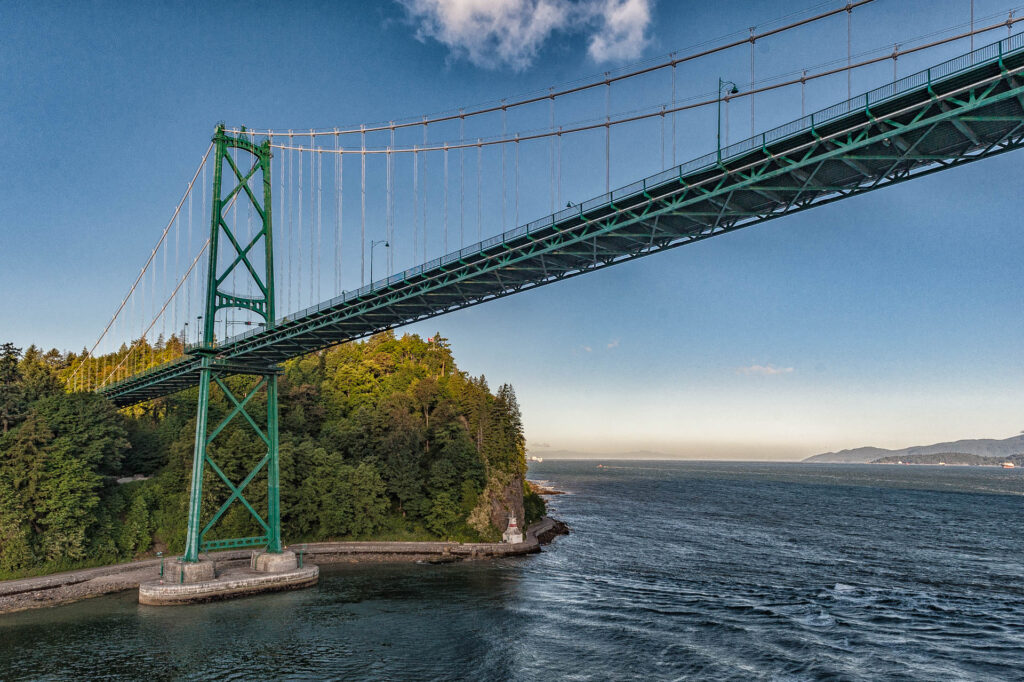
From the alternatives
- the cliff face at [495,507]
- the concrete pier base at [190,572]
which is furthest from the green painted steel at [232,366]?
the cliff face at [495,507]

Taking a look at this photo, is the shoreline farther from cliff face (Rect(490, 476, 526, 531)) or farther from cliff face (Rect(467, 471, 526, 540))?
cliff face (Rect(467, 471, 526, 540))

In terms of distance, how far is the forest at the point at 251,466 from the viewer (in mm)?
43500

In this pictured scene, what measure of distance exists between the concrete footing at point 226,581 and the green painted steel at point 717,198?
46.1 ft

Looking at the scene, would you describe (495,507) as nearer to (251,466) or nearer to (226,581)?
(251,466)

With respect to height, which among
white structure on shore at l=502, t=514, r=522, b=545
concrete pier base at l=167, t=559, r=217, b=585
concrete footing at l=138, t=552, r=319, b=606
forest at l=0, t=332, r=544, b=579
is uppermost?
forest at l=0, t=332, r=544, b=579

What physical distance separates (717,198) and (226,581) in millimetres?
37668

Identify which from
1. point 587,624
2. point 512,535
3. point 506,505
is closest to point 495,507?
point 506,505

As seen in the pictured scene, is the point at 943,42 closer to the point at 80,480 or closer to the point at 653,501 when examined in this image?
the point at 80,480

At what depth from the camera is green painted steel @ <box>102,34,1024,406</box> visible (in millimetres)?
21016

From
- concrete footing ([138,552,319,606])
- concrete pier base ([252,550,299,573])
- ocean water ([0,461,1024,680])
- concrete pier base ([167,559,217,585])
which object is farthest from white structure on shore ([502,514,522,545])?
concrete pier base ([167,559,217,585])

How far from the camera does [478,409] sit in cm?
7450

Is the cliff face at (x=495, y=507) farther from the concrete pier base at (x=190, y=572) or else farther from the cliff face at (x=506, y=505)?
the concrete pier base at (x=190, y=572)

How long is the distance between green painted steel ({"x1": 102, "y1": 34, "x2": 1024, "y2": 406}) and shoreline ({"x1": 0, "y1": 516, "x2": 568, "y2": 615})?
15.0 metres

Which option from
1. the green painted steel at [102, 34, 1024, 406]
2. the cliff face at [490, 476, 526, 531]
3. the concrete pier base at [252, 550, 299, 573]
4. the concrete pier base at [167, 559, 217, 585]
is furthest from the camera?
the cliff face at [490, 476, 526, 531]
